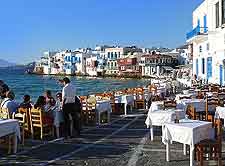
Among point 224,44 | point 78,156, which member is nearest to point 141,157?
point 78,156

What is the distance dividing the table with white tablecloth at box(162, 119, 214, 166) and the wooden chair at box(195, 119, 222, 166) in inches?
5.6

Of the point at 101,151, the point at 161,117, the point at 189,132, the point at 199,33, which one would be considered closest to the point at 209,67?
the point at 199,33

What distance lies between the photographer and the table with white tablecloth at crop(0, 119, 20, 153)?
31.7 ft

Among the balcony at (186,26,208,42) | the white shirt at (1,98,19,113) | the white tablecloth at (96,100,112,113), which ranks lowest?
the white tablecloth at (96,100,112,113)

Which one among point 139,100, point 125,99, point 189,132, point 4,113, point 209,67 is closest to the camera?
point 189,132

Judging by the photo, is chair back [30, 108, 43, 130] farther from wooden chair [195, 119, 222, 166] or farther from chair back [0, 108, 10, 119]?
wooden chair [195, 119, 222, 166]

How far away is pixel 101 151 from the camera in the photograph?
10.0 meters

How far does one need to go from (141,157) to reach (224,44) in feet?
58.2

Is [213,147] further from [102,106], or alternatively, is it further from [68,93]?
[102,106]

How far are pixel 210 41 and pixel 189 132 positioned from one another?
940 inches

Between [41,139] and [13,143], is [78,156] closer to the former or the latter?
[13,143]

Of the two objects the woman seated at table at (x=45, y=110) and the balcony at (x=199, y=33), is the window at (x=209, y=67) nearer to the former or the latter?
the balcony at (x=199, y=33)

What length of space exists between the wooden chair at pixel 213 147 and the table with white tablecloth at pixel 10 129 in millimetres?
4210

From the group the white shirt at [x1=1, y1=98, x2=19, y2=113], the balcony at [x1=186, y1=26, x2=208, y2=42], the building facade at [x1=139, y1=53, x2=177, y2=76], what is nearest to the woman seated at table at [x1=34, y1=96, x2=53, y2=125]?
the white shirt at [x1=1, y1=98, x2=19, y2=113]
